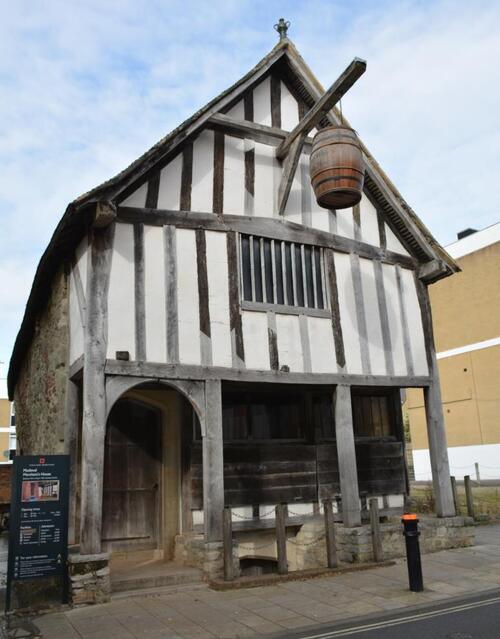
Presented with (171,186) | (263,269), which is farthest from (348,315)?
(171,186)

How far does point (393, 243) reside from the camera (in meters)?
11.2

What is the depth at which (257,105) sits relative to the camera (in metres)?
10.1

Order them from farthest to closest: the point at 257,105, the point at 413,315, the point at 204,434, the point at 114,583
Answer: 1. the point at 413,315
2. the point at 257,105
3. the point at 204,434
4. the point at 114,583

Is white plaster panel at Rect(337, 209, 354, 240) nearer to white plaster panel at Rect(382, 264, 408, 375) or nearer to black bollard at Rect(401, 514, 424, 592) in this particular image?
white plaster panel at Rect(382, 264, 408, 375)

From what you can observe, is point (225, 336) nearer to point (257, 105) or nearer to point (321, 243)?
point (321, 243)

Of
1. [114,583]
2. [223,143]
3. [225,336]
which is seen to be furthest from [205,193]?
[114,583]

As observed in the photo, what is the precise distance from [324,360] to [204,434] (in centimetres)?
254

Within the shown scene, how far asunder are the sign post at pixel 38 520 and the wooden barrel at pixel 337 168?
5.22 m

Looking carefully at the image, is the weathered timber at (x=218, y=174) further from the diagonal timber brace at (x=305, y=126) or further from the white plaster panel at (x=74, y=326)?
the white plaster panel at (x=74, y=326)

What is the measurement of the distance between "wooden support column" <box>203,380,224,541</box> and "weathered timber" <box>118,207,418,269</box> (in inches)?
99.5

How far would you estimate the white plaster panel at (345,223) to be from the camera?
416 inches

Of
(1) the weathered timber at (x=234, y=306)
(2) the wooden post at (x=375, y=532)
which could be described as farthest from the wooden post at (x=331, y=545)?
(1) the weathered timber at (x=234, y=306)

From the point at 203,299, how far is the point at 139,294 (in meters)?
1.01

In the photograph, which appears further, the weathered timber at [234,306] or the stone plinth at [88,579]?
the weathered timber at [234,306]
